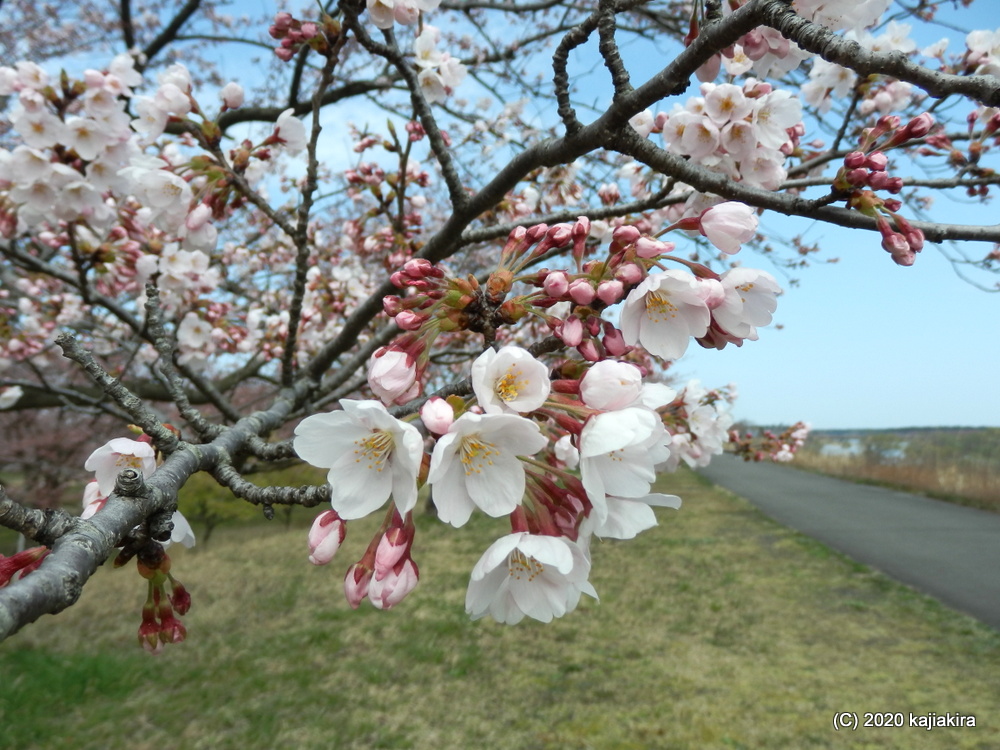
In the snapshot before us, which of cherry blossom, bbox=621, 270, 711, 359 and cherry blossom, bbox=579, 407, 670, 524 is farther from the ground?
cherry blossom, bbox=621, 270, 711, 359

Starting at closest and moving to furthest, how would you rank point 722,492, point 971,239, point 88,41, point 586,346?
1. point 586,346
2. point 971,239
3. point 88,41
4. point 722,492

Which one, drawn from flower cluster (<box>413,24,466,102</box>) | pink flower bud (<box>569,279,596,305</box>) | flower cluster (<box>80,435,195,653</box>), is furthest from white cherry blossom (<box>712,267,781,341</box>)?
flower cluster (<box>413,24,466,102</box>)

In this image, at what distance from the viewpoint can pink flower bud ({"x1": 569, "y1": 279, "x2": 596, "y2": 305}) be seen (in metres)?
0.90

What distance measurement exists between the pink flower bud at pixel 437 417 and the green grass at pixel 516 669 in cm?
400

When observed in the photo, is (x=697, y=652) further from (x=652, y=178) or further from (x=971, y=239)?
(x=971, y=239)

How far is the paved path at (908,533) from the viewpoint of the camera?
276 inches

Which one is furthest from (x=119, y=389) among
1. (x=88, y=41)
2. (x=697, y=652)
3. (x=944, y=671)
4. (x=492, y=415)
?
(x=88, y=41)

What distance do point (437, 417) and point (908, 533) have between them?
36.3 ft

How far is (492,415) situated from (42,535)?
0.53 metres

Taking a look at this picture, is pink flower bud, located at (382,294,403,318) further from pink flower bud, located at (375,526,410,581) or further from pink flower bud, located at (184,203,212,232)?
pink flower bud, located at (184,203,212,232)

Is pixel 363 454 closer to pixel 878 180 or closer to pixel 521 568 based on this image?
pixel 521 568

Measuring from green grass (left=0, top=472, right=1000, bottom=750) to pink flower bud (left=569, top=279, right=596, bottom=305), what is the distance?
4.00m

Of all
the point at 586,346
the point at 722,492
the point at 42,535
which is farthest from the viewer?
the point at 722,492

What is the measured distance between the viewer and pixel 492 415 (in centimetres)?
78
